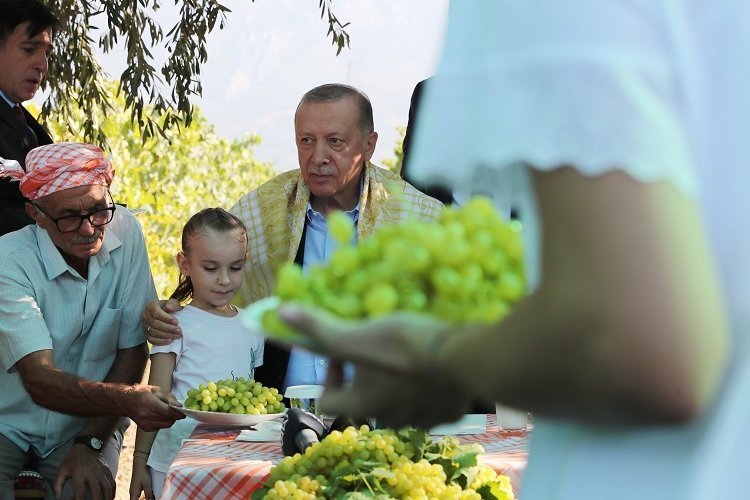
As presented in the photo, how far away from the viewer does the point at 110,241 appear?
13.8 ft

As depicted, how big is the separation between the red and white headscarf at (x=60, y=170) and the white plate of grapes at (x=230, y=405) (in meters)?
1.13

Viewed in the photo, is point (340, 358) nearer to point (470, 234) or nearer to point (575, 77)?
point (470, 234)

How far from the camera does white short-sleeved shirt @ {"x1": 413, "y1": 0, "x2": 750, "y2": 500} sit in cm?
73

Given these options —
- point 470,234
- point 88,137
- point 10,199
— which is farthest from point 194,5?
point 470,234

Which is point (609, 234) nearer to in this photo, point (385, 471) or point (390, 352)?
point (390, 352)

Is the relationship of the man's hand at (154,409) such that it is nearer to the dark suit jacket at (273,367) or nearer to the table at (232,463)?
the table at (232,463)

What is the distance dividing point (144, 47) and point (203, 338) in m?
3.11

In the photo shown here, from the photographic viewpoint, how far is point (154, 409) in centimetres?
348

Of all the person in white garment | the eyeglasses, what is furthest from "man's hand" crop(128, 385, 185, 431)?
the person in white garment

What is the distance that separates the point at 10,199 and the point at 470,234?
3.93m

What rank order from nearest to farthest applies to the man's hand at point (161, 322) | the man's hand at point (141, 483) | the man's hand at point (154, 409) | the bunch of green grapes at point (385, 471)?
the bunch of green grapes at point (385, 471) → the man's hand at point (154, 409) → the man's hand at point (141, 483) → the man's hand at point (161, 322)

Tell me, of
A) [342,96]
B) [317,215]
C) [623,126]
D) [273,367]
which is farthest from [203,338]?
[623,126]

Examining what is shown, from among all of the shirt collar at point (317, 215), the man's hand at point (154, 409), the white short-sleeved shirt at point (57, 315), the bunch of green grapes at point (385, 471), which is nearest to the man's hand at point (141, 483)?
the man's hand at point (154, 409)

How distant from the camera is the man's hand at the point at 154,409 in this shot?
3.46 m
